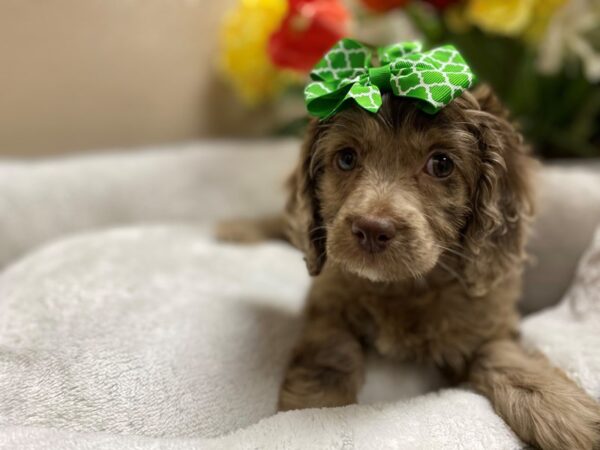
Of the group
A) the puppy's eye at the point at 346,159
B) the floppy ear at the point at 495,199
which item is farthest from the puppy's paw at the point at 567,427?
the puppy's eye at the point at 346,159

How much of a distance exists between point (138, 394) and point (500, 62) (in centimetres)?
239

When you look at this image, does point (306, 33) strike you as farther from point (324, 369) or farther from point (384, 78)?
point (324, 369)

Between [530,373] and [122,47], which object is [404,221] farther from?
[122,47]

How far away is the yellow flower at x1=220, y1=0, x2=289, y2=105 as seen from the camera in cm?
275

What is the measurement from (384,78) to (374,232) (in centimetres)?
43

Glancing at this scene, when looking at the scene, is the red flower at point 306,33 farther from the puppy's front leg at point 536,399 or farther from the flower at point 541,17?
the puppy's front leg at point 536,399

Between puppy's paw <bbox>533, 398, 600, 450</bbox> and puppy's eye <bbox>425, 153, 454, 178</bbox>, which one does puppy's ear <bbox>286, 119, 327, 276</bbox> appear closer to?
puppy's eye <bbox>425, 153, 454, 178</bbox>

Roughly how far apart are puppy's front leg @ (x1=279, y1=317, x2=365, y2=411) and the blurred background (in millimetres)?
1451

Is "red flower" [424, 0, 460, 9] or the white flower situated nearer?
the white flower

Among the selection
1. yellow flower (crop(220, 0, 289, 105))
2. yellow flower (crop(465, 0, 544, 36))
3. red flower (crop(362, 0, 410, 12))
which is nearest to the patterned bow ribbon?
yellow flower (crop(465, 0, 544, 36))

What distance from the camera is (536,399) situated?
1418 mm

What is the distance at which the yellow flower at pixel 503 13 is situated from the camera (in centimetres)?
234

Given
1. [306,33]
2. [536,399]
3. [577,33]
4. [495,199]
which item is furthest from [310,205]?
[577,33]

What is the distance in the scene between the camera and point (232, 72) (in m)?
3.01
